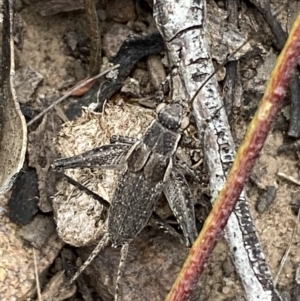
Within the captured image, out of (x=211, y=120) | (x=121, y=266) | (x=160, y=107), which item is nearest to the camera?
(x=211, y=120)

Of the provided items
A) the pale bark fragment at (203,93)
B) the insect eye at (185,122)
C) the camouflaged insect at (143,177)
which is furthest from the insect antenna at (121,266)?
the insect eye at (185,122)

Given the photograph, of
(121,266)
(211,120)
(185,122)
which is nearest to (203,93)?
(211,120)

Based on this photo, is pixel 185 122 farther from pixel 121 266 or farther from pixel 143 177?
pixel 121 266

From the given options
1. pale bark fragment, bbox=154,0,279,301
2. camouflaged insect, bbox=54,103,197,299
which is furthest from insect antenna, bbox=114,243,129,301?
pale bark fragment, bbox=154,0,279,301

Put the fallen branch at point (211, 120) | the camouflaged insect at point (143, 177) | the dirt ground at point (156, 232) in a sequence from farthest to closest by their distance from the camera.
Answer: the dirt ground at point (156, 232) < the camouflaged insect at point (143, 177) < the fallen branch at point (211, 120)

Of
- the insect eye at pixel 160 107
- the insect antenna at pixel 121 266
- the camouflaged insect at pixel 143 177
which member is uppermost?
the insect eye at pixel 160 107

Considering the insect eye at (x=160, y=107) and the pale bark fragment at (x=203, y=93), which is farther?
the insect eye at (x=160, y=107)

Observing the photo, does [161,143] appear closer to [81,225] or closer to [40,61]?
[81,225]

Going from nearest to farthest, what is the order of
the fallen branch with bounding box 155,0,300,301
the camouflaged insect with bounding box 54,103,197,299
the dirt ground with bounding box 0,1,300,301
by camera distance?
the fallen branch with bounding box 155,0,300,301, the camouflaged insect with bounding box 54,103,197,299, the dirt ground with bounding box 0,1,300,301

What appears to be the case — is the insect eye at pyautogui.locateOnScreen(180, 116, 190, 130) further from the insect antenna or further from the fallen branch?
the insect antenna

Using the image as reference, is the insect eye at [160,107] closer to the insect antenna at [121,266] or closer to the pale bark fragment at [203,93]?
the pale bark fragment at [203,93]
